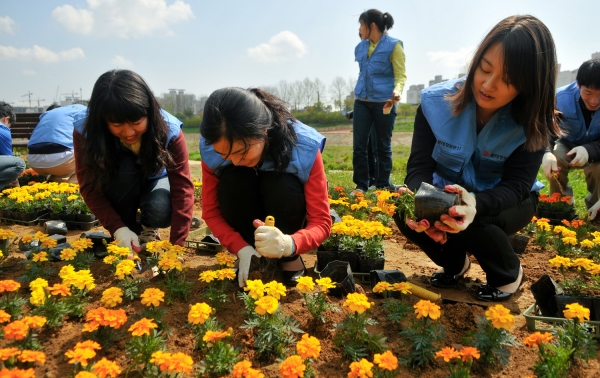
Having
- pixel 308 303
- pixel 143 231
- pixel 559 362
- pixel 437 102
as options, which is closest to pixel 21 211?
pixel 143 231

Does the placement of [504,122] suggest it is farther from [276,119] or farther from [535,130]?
[276,119]

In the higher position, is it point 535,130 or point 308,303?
point 535,130

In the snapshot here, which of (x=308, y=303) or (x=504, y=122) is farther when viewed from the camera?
(x=504, y=122)

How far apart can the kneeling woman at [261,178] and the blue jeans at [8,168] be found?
350cm

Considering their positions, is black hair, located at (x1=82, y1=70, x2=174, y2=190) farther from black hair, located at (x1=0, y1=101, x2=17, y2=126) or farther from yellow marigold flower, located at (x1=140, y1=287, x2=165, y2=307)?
black hair, located at (x1=0, y1=101, x2=17, y2=126)

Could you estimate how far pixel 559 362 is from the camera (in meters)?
1.74

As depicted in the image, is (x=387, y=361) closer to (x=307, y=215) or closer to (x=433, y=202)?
(x=433, y=202)

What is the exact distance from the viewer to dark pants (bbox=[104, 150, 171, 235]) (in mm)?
3176

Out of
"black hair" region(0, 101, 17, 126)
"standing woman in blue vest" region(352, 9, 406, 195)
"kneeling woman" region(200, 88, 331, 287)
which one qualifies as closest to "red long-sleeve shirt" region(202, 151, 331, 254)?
"kneeling woman" region(200, 88, 331, 287)

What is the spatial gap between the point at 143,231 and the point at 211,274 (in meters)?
1.39

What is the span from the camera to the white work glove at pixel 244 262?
96.7 inches

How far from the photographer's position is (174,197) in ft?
10.4

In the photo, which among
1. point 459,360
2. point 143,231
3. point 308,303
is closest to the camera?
point 459,360

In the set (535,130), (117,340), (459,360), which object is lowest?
(117,340)
